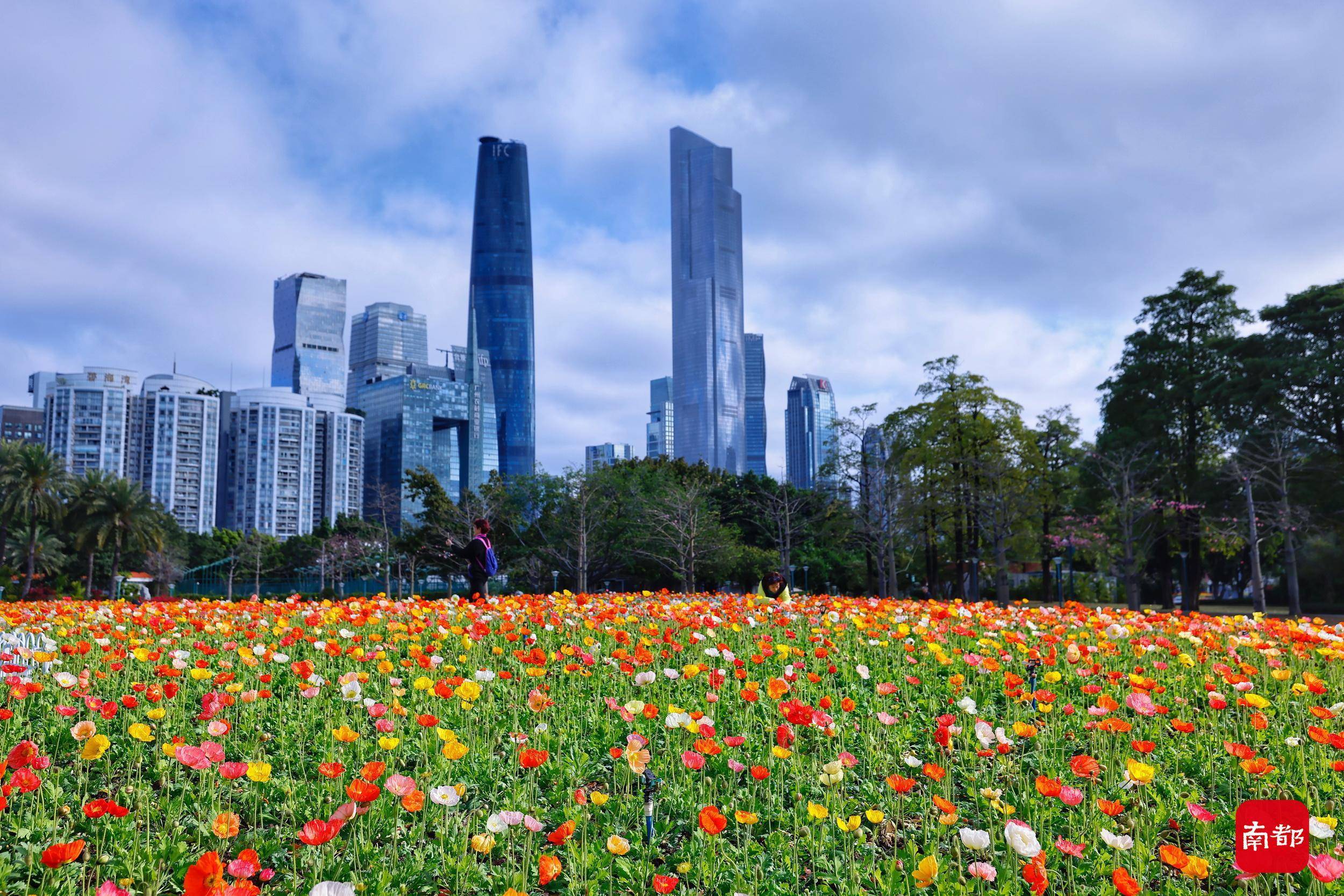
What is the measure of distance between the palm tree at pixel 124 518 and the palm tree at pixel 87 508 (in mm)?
156

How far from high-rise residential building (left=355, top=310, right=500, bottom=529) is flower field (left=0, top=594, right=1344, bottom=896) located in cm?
16668

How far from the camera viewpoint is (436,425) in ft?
604

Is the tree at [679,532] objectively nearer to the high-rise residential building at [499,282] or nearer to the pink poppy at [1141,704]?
the pink poppy at [1141,704]

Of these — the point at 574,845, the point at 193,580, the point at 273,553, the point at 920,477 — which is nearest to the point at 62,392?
the point at 193,580

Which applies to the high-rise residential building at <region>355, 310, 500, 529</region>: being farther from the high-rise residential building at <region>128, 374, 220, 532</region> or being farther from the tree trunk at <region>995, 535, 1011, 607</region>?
the tree trunk at <region>995, 535, 1011, 607</region>

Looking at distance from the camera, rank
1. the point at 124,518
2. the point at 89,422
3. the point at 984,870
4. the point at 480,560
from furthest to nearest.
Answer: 1. the point at 89,422
2. the point at 124,518
3. the point at 480,560
4. the point at 984,870

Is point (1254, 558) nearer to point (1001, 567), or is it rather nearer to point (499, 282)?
point (1001, 567)

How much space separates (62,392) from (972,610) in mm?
133956

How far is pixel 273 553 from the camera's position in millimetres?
69688

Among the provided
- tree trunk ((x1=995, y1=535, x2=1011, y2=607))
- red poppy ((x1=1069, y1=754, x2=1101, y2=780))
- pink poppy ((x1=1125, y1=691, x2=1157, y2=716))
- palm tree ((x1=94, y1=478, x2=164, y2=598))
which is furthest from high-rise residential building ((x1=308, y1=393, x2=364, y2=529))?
red poppy ((x1=1069, y1=754, x2=1101, y2=780))

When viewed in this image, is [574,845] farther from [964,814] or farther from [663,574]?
[663,574]

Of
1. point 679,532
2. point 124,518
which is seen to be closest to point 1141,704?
point 679,532

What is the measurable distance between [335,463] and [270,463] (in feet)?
→ 33.8

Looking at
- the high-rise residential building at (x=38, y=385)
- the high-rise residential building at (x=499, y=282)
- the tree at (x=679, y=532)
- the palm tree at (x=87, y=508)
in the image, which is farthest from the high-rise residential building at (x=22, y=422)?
the tree at (x=679, y=532)
